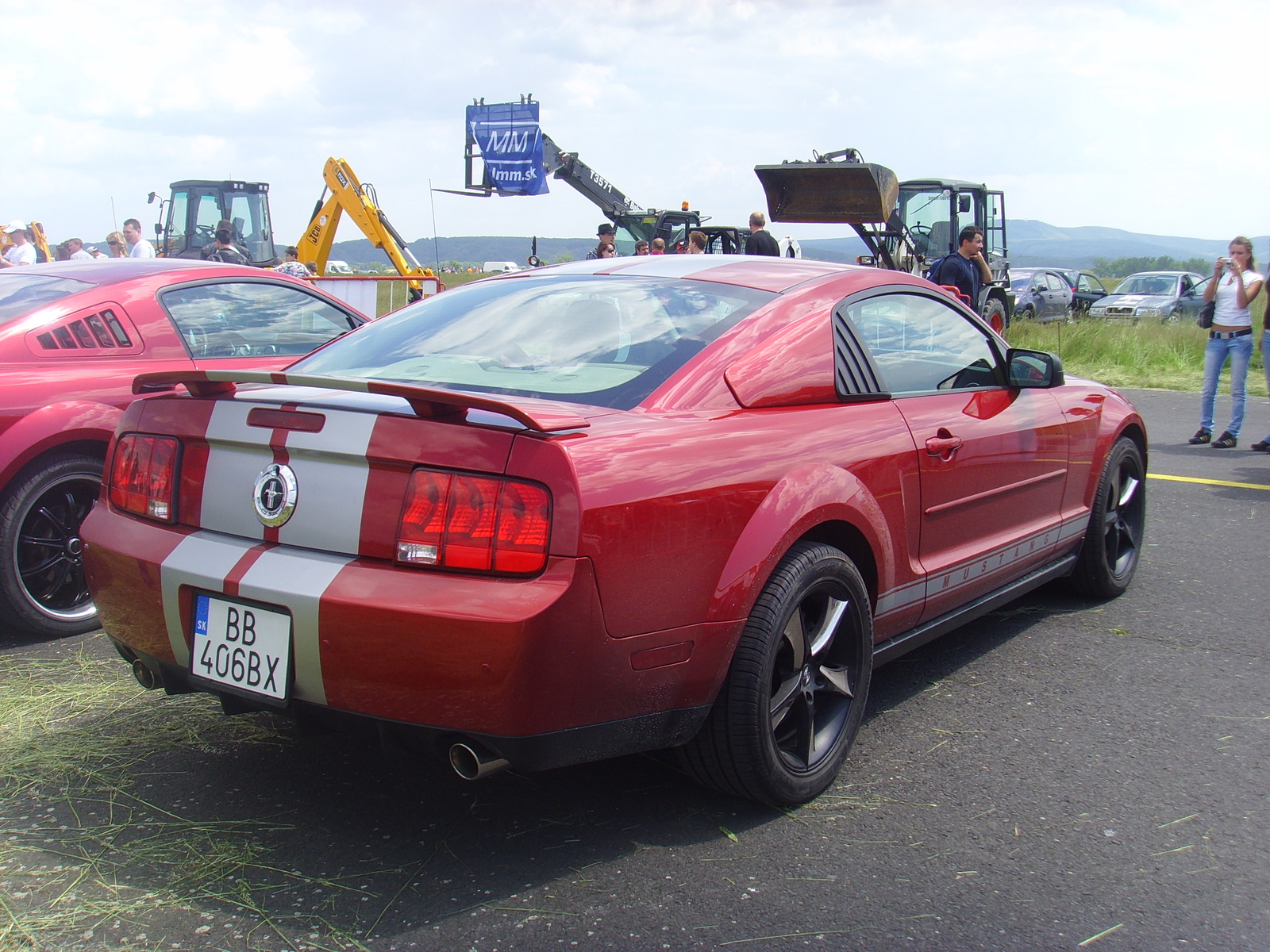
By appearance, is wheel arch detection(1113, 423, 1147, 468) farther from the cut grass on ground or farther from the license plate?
the cut grass on ground

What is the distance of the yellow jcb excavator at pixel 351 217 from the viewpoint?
20500 mm

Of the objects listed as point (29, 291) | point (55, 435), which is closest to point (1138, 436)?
point (55, 435)

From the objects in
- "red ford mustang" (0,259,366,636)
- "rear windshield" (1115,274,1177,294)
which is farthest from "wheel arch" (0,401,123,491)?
"rear windshield" (1115,274,1177,294)

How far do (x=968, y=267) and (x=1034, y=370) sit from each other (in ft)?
24.0

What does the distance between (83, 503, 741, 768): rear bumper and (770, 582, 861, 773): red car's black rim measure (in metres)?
0.32

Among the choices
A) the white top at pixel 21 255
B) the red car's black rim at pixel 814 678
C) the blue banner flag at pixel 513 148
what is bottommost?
the red car's black rim at pixel 814 678

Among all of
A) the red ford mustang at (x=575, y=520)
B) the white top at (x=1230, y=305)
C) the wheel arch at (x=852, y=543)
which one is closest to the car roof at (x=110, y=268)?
the red ford mustang at (x=575, y=520)

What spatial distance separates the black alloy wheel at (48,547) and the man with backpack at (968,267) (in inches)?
333

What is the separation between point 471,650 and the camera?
2.21m

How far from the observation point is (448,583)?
2248mm

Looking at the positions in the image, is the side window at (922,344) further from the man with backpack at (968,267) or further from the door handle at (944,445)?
the man with backpack at (968,267)

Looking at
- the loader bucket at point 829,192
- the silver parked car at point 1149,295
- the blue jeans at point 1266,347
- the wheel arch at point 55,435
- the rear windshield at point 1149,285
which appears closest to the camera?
the wheel arch at point 55,435

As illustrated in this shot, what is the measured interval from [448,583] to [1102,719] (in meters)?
2.30

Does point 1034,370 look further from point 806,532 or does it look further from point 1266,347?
point 1266,347
